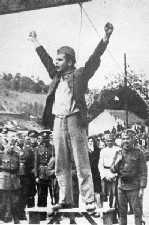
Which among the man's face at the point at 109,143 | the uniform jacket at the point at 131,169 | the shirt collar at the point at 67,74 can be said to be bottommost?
the uniform jacket at the point at 131,169

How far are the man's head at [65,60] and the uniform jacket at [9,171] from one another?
1365 millimetres

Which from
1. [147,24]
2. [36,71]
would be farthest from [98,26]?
[36,71]

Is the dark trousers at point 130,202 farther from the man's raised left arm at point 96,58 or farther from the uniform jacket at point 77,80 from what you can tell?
the man's raised left arm at point 96,58

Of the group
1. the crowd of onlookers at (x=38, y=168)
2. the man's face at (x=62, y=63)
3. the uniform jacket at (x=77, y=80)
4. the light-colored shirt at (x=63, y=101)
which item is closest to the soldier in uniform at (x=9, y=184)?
the crowd of onlookers at (x=38, y=168)

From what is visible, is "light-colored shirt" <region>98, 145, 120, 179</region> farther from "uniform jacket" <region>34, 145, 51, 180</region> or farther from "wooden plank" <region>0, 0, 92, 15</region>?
"wooden plank" <region>0, 0, 92, 15</region>

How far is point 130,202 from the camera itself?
16.4ft

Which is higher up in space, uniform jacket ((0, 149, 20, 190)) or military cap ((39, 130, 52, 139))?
military cap ((39, 130, 52, 139))

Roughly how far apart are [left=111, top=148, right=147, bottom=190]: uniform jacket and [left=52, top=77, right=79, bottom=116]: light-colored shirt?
0.81 m

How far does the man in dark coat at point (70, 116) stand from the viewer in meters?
5.31

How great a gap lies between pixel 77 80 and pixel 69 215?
156 cm

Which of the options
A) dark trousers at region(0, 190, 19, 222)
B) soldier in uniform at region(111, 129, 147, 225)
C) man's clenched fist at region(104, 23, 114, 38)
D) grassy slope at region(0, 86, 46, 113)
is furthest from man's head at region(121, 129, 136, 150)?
dark trousers at region(0, 190, 19, 222)

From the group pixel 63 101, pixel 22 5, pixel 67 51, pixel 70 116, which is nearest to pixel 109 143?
pixel 70 116

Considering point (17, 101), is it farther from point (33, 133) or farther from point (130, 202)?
point (130, 202)

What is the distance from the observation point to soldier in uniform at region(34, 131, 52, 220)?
19.4 ft
